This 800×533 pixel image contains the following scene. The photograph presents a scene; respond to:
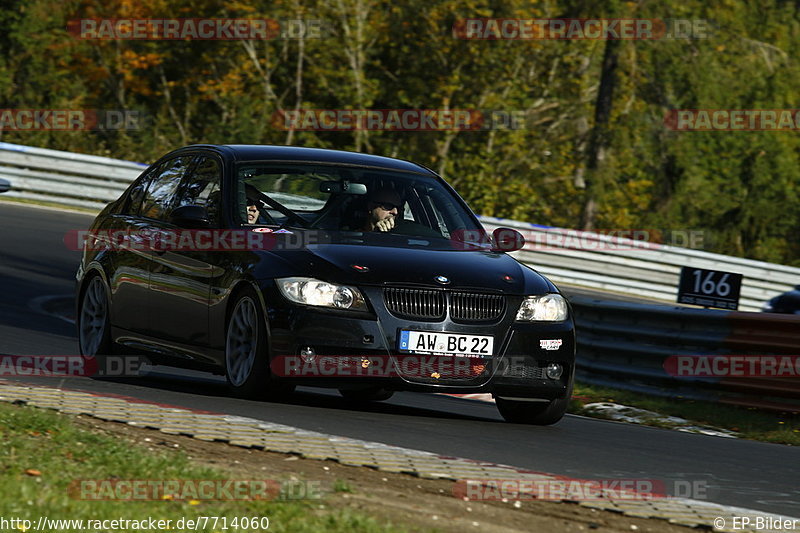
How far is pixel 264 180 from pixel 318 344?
64.3 inches

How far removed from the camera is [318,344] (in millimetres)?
7656

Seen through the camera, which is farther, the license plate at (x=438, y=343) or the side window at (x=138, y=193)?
the side window at (x=138, y=193)

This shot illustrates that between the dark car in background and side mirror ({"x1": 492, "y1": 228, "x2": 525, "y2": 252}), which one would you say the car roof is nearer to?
side mirror ({"x1": 492, "y1": 228, "x2": 525, "y2": 252})

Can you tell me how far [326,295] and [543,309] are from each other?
4.48 feet

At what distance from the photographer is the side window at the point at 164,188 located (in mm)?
9438

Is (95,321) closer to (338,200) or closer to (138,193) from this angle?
(138,193)

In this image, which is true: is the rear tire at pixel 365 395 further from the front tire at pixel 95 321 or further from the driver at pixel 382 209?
the front tire at pixel 95 321

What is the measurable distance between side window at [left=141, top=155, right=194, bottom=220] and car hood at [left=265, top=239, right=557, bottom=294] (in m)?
1.77

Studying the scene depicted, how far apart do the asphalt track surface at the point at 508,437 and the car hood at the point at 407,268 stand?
818 millimetres

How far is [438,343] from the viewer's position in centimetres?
772

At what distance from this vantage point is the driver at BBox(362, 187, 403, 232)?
8.73 meters

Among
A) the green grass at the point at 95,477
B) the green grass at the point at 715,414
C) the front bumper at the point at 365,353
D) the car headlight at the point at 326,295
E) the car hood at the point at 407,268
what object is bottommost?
the green grass at the point at 95,477

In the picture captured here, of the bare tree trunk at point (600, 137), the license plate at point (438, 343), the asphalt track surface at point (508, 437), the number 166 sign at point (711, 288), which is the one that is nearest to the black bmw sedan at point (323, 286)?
the license plate at point (438, 343)

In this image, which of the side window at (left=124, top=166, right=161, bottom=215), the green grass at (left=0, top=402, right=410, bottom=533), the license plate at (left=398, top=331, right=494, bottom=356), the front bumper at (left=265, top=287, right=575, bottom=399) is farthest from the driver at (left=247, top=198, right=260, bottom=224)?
the green grass at (left=0, top=402, right=410, bottom=533)
